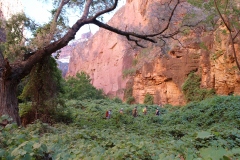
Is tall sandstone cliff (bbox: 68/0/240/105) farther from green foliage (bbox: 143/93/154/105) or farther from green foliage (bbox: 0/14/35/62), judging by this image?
green foliage (bbox: 0/14/35/62)

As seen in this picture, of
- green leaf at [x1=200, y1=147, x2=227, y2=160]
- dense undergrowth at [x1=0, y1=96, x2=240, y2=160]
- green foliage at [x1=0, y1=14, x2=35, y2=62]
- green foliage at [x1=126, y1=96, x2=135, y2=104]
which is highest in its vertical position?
green foliage at [x1=0, y1=14, x2=35, y2=62]

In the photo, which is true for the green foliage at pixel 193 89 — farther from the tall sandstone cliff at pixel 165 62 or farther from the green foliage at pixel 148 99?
the green foliage at pixel 148 99

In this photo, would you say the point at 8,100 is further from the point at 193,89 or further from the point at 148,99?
the point at 148,99

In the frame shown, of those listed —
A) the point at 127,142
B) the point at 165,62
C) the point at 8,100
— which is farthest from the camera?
the point at 165,62

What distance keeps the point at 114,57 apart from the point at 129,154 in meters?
45.3

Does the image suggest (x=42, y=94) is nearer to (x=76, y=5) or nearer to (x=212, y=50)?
(x=76, y=5)

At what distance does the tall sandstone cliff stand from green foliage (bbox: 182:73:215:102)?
1.72 ft

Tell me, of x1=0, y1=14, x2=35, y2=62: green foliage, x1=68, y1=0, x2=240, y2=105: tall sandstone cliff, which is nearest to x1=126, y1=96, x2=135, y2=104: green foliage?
x1=68, y1=0, x2=240, y2=105: tall sandstone cliff

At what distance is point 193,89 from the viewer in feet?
81.7

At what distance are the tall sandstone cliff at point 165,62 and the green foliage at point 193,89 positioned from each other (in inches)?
20.6

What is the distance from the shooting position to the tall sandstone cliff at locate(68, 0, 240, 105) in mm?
17309

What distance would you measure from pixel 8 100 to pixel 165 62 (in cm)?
2137

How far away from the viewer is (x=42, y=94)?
1033 centimetres

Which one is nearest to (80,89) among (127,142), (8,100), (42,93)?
(42,93)
